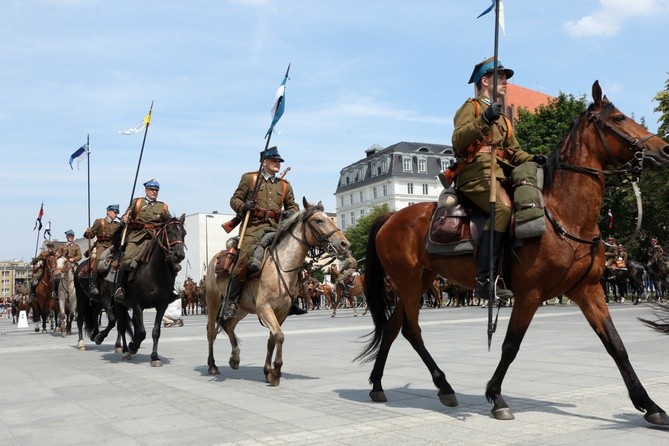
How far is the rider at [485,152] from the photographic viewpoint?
23.1 ft

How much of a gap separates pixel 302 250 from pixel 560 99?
4480 centimetres

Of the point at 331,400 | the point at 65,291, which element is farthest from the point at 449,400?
the point at 65,291

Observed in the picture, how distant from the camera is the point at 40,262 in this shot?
27.0 m

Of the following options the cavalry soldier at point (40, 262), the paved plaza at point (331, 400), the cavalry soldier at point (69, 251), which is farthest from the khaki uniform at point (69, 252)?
the paved plaza at point (331, 400)

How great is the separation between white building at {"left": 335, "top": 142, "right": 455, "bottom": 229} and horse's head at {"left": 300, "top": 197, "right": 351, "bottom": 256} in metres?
101

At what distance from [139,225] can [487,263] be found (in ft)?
30.2

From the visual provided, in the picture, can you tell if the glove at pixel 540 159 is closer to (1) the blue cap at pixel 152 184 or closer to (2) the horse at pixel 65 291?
(1) the blue cap at pixel 152 184

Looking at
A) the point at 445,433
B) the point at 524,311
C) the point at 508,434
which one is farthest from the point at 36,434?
the point at 524,311

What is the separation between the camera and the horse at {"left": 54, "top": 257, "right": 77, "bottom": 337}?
23.1 metres

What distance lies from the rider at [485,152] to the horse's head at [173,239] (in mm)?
6893

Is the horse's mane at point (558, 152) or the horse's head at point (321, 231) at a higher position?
the horse's mane at point (558, 152)

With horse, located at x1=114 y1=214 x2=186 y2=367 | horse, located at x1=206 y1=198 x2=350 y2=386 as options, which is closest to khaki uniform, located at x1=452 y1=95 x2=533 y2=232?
horse, located at x1=206 y1=198 x2=350 y2=386

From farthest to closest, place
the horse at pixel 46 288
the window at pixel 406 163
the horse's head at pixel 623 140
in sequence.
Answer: the window at pixel 406 163
the horse at pixel 46 288
the horse's head at pixel 623 140

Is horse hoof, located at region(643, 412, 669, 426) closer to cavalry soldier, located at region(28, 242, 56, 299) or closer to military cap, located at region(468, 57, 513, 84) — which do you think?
military cap, located at region(468, 57, 513, 84)
